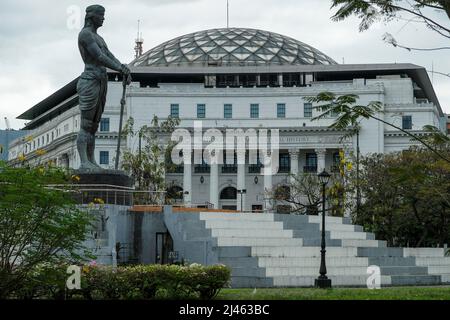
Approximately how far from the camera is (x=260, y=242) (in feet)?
103

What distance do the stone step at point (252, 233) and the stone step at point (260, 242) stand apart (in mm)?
586

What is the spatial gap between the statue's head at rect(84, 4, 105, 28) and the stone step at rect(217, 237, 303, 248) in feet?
27.5

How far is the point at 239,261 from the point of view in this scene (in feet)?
94.2

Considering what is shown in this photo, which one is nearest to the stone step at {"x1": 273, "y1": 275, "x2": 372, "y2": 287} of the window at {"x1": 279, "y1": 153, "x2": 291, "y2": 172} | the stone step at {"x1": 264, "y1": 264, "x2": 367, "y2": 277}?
the stone step at {"x1": 264, "y1": 264, "x2": 367, "y2": 277}

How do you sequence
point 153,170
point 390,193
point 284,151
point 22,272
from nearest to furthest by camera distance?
point 22,272
point 390,193
point 153,170
point 284,151

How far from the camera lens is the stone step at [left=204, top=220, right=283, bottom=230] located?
105ft

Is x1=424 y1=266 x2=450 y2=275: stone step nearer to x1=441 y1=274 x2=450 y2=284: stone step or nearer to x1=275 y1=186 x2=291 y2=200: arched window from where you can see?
x1=441 y1=274 x2=450 y2=284: stone step

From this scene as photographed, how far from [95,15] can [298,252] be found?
10.6 metres

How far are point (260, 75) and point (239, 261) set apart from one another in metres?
70.9

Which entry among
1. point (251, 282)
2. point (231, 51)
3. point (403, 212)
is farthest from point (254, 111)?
point (251, 282)

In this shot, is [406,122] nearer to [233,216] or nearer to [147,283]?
[233,216]

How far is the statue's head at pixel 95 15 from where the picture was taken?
29.9 meters
